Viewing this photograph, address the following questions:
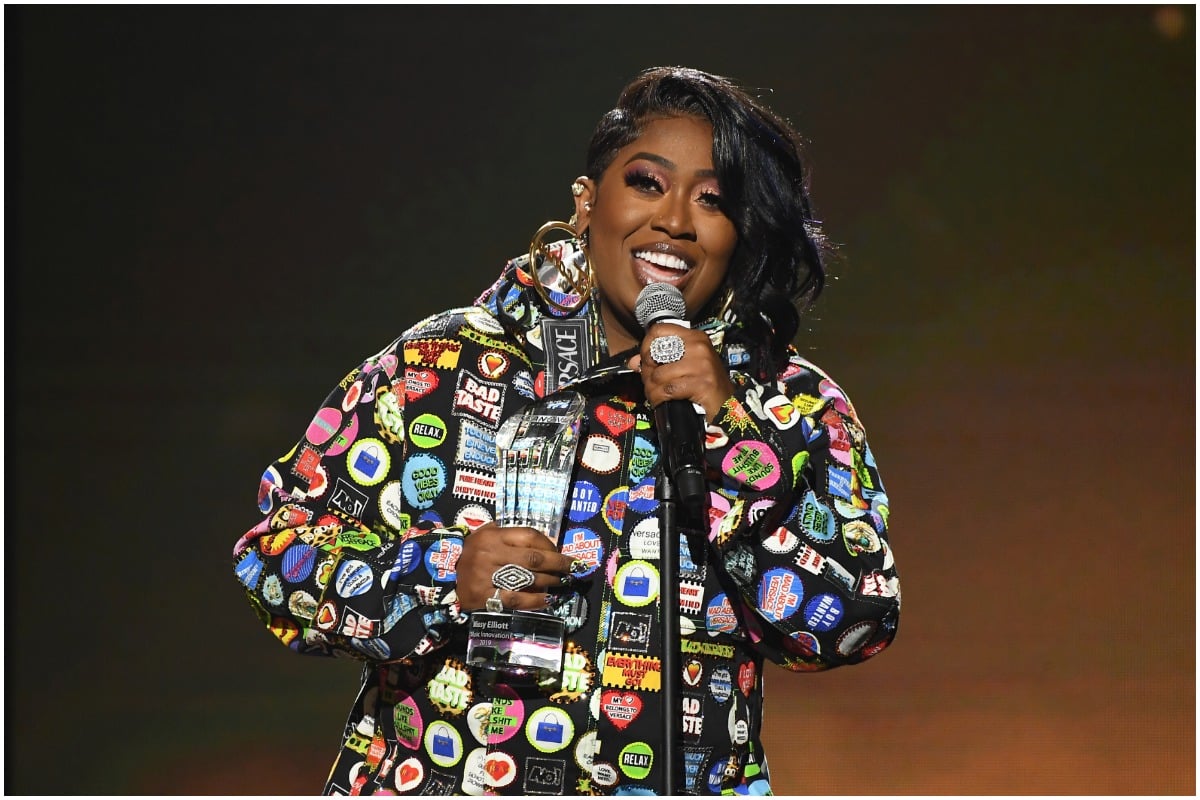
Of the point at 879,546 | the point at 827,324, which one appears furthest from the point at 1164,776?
the point at 879,546

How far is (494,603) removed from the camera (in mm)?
1452

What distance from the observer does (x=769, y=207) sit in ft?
5.80

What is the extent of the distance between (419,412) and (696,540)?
14.4 inches

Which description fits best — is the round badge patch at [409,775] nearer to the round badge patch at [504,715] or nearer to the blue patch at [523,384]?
the round badge patch at [504,715]

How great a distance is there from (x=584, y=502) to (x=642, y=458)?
9 centimetres

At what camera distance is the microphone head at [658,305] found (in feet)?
5.01

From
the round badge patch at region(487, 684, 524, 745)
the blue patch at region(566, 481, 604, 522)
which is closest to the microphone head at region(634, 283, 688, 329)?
the blue patch at region(566, 481, 604, 522)

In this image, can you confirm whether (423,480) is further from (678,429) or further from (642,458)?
(678,429)

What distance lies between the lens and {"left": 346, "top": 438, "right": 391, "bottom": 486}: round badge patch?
1678 millimetres

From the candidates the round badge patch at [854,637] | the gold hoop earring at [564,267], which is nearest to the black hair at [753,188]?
the gold hoop earring at [564,267]

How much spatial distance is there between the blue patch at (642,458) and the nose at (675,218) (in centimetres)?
25

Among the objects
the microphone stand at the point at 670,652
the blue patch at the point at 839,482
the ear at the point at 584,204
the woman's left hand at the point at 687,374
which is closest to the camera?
the microphone stand at the point at 670,652

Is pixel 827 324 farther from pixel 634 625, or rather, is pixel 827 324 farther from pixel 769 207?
pixel 634 625

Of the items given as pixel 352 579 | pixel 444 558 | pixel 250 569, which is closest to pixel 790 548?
pixel 444 558
